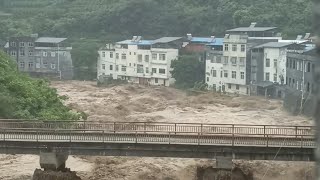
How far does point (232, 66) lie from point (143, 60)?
10839 millimetres

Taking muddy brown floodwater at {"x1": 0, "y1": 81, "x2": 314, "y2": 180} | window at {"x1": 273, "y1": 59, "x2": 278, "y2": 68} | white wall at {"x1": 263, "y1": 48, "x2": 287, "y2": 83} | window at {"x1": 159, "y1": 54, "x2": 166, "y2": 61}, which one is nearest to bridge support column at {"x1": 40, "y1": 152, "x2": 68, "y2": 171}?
muddy brown floodwater at {"x1": 0, "y1": 81, "x2": 314, "y2": 180}

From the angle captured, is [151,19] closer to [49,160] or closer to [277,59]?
[277,59]

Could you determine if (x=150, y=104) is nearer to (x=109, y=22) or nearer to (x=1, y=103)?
(x=1, y=103)

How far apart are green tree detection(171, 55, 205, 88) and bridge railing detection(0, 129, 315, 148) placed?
35136 mm

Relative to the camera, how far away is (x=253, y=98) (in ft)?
139

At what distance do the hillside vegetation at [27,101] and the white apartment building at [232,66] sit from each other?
2522cm

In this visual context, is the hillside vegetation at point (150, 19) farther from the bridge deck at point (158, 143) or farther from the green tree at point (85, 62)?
the bridge deck at point (158, 143)

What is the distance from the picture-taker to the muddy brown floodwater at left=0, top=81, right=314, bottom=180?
701 inches

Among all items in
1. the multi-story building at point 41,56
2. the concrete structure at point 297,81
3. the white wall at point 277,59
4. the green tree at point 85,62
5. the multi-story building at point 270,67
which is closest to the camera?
the concrete structure at point 297,81

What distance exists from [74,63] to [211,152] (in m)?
44.3

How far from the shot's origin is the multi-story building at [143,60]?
51.8m

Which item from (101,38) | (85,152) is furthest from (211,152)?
(101,38)

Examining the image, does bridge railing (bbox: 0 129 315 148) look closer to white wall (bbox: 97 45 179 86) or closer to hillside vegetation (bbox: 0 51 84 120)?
hillside vegetation (bbox: 0 51 84 120)

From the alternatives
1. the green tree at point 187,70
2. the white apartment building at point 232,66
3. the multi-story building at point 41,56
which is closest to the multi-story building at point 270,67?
the white apartment building at point 232,66
